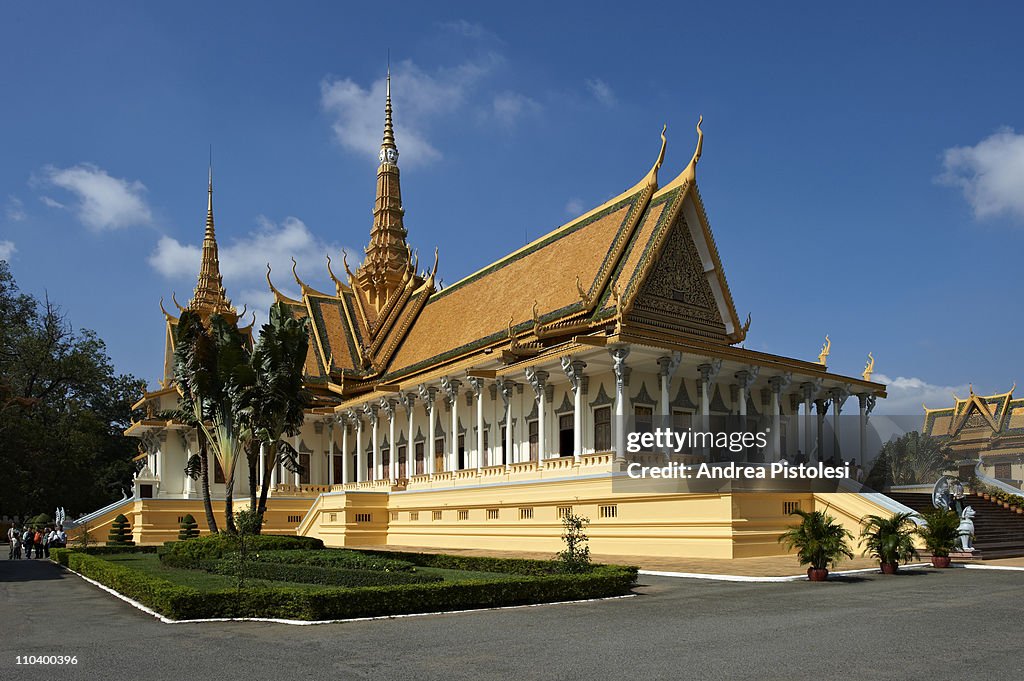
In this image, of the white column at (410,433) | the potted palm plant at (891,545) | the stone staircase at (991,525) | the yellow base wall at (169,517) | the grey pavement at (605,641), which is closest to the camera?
the grey pavement at (605,641)

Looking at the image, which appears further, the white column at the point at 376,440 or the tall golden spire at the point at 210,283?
the tall golden spire at the point at 210,283

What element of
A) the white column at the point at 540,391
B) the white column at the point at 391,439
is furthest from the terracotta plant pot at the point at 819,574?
the white column at the point at 391,439

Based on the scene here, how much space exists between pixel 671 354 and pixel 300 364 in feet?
31.5

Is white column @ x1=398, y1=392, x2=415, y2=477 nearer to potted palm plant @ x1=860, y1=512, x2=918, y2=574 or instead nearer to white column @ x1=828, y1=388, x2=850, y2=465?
white column @ x1=828, y1=388, x2=850, y2=465

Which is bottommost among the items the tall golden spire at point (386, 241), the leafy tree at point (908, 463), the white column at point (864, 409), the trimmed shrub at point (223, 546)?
the trimmed shrub at point (223, 546)

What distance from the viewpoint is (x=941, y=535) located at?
16.4m

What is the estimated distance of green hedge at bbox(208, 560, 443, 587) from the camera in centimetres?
1292

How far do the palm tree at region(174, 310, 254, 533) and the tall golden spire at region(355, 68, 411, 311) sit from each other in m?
18.0

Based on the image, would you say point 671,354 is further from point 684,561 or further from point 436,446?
point 436,446

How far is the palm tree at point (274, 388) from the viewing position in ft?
77.1

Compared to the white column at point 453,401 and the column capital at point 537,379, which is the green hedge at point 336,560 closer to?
the column capital at point 537,379

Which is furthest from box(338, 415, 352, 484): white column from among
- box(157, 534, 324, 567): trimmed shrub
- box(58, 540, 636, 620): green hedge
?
box(58, 540, 636, 620): green hedge

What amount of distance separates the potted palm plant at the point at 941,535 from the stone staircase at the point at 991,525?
102 inches

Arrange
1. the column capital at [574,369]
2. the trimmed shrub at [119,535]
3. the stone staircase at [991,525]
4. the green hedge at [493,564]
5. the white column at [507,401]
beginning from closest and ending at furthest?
1. the green hedge at [493,564]
2. the stone staircase at [991,525]
3. the column capital at [574,369]
4. the white column at [507,401]
5. the trimmed shrub at [119,535]
